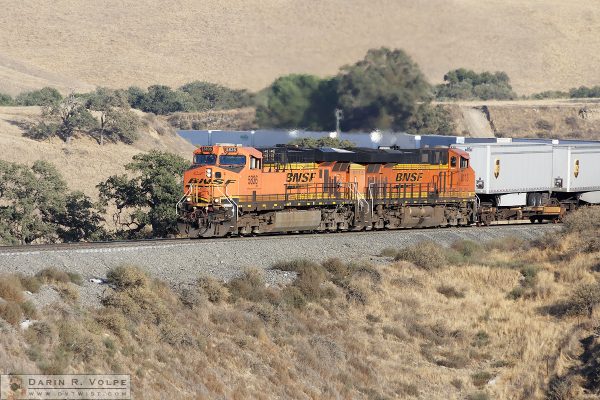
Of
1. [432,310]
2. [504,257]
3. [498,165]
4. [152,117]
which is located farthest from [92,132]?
[432,310]

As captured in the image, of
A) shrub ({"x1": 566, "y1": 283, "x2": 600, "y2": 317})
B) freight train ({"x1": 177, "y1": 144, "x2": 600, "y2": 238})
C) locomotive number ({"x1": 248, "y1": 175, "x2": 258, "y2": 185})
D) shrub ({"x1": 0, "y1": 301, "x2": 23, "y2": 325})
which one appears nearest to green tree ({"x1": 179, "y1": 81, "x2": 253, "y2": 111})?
freight train ({"x1": 177, "y1": 144, "x2": 600, "y2": 238})

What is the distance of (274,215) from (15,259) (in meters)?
10.7

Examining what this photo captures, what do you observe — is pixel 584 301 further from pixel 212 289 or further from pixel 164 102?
pixel 164 102

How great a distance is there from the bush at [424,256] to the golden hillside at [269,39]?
18341 millimetres

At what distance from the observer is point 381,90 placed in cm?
6091

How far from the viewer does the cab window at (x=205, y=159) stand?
31.4 m

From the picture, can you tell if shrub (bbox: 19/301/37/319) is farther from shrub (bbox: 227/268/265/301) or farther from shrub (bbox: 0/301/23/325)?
shrub (bbox: 227/268/265/301)

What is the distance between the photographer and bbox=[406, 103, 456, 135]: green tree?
69.8 m

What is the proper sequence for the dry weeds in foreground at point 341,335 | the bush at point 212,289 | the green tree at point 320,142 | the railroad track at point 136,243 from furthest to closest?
the green tree at point 320,142, the railroad track at point 136,243, the bush at point 212,289, the dry weeds in foreground at point 341,335

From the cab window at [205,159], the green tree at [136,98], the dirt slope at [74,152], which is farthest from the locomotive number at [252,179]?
the green tree at [136,98]

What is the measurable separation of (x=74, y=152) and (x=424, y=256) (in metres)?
38.6

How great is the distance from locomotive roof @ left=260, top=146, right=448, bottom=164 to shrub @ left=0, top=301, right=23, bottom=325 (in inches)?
574

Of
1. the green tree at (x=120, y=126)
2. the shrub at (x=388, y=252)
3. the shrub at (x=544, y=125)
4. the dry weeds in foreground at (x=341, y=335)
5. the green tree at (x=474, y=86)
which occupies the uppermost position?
the green tree at (x=474, y=86)

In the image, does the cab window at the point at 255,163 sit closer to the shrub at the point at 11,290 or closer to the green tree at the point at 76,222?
the green tree at the point at 76,222
